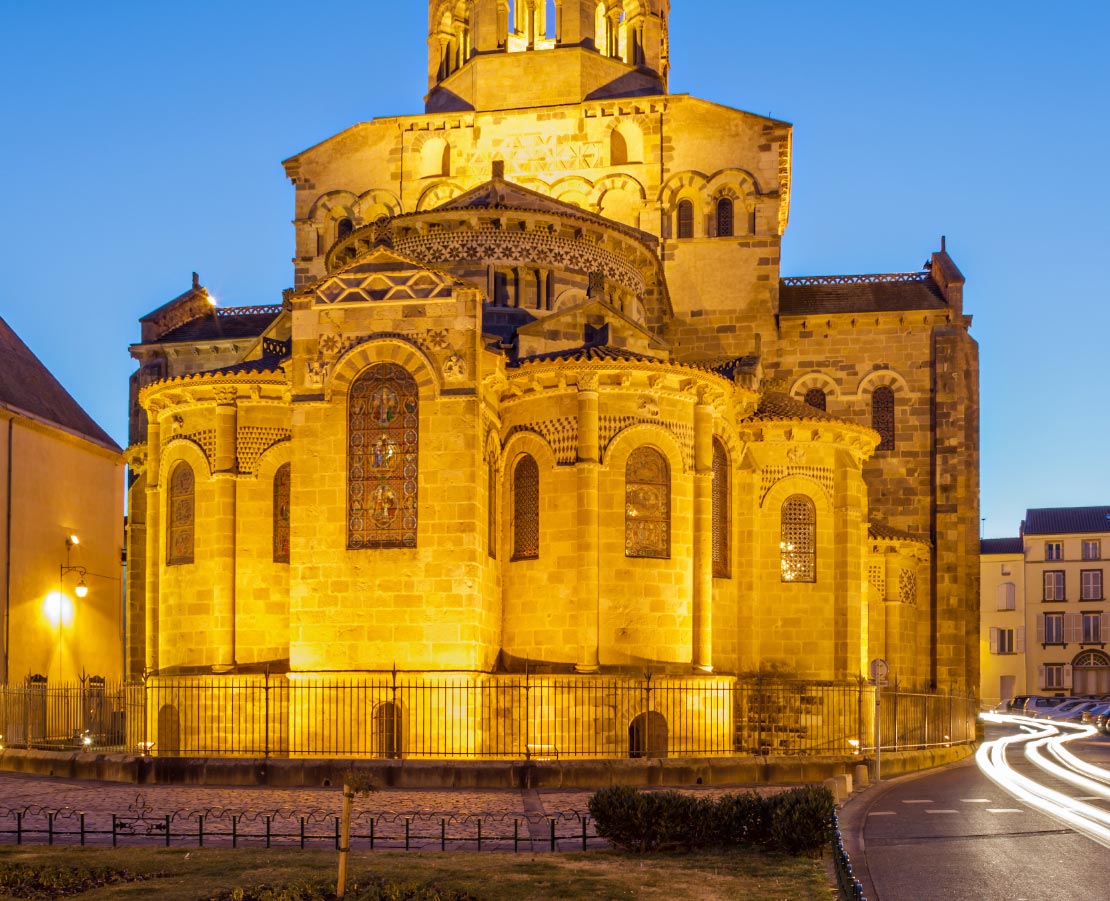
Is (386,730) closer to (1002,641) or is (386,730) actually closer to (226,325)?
(226,325)

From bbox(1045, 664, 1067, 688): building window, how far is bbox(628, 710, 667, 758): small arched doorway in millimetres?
58465

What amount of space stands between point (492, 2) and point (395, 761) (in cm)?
2989

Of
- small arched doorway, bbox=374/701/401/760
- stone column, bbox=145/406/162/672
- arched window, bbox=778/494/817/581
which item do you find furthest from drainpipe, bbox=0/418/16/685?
arched window, bbox=778/494/817/581

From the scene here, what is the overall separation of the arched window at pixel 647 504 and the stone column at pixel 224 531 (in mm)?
7851

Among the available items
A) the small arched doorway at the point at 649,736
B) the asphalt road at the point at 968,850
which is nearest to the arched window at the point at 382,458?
the small arched doorway at the point at 649,736

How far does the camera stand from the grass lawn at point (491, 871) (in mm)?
12516

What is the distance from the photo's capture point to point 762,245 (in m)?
41.5

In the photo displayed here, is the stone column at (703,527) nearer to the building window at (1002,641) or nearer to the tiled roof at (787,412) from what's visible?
the tiled roof at (787,412)

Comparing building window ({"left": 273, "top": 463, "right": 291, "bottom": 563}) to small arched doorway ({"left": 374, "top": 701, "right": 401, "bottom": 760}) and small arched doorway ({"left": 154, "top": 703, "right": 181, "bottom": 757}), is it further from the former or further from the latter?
small arched doorway ({"left": 374, "top": 701, "right": 401, "bottom": 760})

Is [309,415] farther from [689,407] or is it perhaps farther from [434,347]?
[689,407]

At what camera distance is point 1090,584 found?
254 feet

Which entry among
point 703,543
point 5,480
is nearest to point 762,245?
point 703,543

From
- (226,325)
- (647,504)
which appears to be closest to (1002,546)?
(226,325)

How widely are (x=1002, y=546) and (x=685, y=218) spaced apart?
46861 mm
